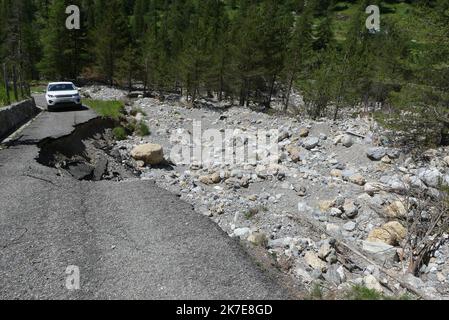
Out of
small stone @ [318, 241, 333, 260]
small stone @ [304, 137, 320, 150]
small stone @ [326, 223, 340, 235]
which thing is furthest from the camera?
small stone @ [304, 137, 320, 150]

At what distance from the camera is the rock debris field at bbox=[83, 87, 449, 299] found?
7691mm

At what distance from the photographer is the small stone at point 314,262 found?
24.7 ft

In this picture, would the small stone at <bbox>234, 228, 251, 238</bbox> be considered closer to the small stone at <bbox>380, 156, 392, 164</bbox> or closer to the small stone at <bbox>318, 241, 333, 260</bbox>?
the small stone at <bbox>318, 241, 333, 260</bbox>

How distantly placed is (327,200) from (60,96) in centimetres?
1730

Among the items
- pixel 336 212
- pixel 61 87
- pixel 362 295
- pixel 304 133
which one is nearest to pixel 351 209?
pixel 336 212

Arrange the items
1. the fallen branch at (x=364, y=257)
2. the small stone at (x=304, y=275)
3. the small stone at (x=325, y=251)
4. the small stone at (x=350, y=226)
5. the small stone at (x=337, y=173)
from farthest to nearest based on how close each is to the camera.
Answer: the small stone at (x=337, y=173) → the small stone at (x=350, y=226) → the small stone at (x=325, y=251) → the small stone at (x=304, y=275) → the fallen branch at (x=364, y=257)

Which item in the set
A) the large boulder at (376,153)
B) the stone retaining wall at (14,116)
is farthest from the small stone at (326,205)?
the stone retaining wall at (14,116)

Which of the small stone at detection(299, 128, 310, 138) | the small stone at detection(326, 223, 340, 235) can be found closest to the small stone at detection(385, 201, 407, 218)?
the small stone at detection(326, 223, 340, 235)

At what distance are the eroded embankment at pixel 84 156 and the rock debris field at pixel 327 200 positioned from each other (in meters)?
0.93

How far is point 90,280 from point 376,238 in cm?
700

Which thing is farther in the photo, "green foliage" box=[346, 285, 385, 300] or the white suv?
the white suv

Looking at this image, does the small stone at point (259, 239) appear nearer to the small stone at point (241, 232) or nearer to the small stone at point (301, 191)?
the small stone at point (241, 232)

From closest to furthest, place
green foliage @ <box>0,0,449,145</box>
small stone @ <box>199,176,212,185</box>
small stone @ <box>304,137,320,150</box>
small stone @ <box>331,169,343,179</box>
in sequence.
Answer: small stone @ <box>331,169,343,179</box> → small stone @ <box>199,176,212,185</box> → green foliage @ <box>0,0,449,145</box> → small stone @ <box>304,137,320,150</box>

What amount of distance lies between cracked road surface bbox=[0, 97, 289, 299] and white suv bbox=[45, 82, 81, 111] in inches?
444
